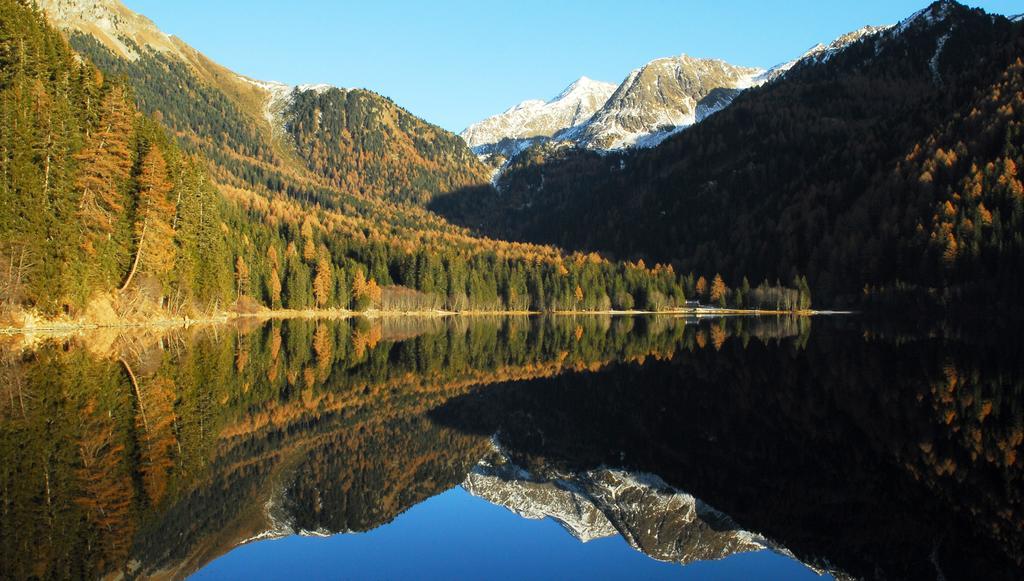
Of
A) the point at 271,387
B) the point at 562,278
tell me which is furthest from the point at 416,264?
the point at 271,387

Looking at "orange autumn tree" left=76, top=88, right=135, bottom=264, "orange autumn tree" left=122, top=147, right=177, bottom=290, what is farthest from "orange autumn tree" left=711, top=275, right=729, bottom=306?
"orange autumn tree" left=76, top=88, right=135, bottom=264

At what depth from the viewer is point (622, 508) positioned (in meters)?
17.8

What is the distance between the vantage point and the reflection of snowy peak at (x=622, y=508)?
15.2 m

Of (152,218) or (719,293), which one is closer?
(152,218)

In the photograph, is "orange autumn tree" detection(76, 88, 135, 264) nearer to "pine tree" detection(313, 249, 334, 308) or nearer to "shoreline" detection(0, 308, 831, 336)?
"shoreline" detection(0, 308, 831, 336)

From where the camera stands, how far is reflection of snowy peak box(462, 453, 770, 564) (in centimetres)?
1522

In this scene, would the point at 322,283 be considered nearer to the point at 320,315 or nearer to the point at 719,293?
the point at 320,315

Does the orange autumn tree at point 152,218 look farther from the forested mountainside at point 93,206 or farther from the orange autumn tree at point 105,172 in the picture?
the orange autumn tree at point 105,172

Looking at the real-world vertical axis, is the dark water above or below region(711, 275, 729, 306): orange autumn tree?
below

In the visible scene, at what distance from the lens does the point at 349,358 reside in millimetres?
52438

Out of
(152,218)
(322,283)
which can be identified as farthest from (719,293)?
(152,218)

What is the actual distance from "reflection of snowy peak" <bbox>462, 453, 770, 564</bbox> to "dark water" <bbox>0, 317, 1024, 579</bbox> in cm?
8

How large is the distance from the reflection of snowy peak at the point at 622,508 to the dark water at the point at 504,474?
0.08m

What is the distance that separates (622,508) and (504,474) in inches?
201
